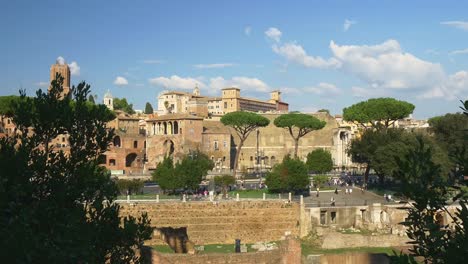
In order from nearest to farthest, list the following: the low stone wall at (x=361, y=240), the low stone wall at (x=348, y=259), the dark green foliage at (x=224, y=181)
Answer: the low stone wall at (x=348, y=259)
the low stone wall at (x=361, y=240)
the dark green foliage at (x=224, y=181)

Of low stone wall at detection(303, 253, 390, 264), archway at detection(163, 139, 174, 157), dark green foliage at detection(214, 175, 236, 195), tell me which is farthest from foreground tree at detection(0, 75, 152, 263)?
archway at detection(163, 139, 174, 157)

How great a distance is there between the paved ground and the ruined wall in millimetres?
2013

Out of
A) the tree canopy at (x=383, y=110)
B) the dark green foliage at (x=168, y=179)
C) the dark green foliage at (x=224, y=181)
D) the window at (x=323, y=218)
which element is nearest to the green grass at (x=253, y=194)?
the dark green foliage at (x=224, y=181)

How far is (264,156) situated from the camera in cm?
7706

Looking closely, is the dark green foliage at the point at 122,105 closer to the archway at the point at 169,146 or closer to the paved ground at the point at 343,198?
the archway at the point at 169,146

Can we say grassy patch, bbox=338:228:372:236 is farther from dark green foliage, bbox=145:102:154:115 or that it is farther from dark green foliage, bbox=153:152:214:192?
dark green foliage, bbox=145:102:154:115

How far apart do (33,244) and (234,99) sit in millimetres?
96172

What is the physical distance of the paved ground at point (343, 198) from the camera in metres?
35.4

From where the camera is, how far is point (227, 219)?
3334 cm

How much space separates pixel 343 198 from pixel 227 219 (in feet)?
28.9

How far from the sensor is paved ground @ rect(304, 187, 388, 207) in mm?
35375

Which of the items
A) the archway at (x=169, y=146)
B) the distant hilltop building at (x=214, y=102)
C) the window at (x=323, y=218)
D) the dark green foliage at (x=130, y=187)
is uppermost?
the distant hilltop building at (x=214, y=102)

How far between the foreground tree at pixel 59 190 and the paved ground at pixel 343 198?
Answer: 980 inches

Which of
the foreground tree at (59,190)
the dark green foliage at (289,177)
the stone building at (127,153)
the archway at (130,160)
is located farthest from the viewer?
the archway at (130,160)
